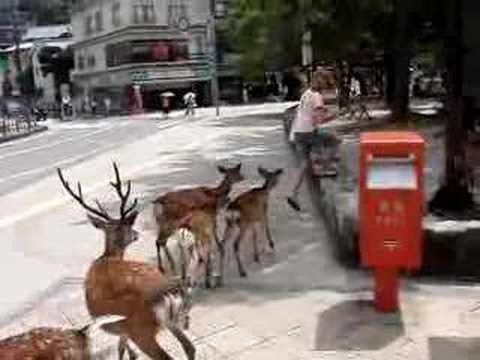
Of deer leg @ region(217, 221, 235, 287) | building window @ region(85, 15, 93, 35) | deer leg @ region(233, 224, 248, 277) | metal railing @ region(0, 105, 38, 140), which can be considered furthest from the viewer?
building window @ region(85, 15, 93, 35)

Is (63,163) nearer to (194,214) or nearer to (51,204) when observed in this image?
(51,204)

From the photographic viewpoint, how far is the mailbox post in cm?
682

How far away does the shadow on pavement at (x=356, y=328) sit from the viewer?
6.37 m

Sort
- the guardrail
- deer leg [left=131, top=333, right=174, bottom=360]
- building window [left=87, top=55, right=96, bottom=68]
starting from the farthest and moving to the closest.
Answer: building window [left=87, top=55, right=96, bottom=68] → the guardrail → deer leg [left=131, top=333, right=174, bottom=360]

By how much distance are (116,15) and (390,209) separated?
59.8 meters

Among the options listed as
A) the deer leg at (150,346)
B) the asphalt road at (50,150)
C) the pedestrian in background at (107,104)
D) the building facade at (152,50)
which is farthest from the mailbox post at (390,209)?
the pedestrian in background at (107,104)

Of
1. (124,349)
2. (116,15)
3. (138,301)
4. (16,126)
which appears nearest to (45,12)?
(116,15)

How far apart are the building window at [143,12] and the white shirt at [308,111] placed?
5124cm

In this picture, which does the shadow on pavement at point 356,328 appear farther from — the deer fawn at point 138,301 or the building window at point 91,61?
the building window at point 91,61

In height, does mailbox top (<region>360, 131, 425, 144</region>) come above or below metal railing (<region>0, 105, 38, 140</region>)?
above

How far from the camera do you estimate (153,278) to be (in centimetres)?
568

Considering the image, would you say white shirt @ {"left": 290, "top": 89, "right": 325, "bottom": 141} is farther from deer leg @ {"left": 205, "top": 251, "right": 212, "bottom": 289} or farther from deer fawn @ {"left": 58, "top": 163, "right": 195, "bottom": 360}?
deer fawn @ {"left": 58, "top": 163, "right": 195, "bottom": 360}

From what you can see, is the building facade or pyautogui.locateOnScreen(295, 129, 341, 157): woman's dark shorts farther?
the building facade

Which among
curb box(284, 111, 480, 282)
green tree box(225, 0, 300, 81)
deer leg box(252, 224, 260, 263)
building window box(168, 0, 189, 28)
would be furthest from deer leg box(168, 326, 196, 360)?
building window box(168, 0, 189, 28)
